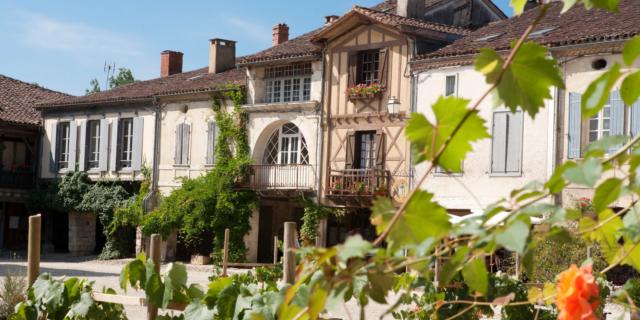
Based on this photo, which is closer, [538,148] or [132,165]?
[538,148]

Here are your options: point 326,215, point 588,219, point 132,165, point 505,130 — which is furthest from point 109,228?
point 588,219

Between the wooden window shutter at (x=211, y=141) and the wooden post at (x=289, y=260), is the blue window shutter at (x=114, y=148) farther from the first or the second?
the wooden post at (x=289, y=260)

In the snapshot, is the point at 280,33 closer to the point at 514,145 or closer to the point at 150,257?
the point at 514,145

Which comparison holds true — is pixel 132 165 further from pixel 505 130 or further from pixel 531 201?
pixel 531 201

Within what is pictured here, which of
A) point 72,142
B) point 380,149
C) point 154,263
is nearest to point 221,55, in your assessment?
point 72,142

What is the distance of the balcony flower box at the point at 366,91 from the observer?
21922 mm

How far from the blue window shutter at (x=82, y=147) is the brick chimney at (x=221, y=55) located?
456 cm

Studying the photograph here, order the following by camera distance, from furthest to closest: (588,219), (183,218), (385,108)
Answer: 1. (183,218)
2. (385,108)
3. (588,219)

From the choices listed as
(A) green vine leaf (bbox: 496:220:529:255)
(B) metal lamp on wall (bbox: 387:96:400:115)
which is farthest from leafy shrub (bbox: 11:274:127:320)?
→ (B) metal lamp on wall (bbox: 387:96:400:115)

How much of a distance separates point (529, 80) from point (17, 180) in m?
30.0

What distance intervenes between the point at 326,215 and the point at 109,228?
787cm

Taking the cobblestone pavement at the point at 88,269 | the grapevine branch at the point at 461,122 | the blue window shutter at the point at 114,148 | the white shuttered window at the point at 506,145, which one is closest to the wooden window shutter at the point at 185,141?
the blue window shutter at the point at 114,148

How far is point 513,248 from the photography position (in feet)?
3.16

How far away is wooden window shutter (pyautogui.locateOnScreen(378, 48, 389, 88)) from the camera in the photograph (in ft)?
71.8
